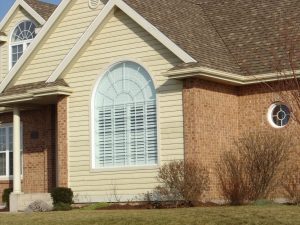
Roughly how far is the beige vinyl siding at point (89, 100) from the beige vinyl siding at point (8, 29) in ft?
24.3

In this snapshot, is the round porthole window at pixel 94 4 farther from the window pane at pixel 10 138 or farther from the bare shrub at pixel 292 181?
the bare shrub at pixel 292 181

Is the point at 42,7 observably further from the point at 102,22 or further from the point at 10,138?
the point at 102,22

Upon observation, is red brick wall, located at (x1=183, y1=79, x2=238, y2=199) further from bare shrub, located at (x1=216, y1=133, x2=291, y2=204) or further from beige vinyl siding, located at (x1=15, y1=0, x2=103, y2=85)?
beige vinyl siding, located at (x1=15, y1=0, x2=103, y2=85)

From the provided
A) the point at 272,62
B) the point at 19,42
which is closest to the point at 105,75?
the point at 272,62

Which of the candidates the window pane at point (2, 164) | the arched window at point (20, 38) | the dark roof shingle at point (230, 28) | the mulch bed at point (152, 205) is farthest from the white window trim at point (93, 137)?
the arched window at point (20, 38)

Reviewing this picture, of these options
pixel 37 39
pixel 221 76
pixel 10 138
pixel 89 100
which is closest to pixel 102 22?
pixel 89 100

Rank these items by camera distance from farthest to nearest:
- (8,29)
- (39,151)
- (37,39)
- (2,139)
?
(8,29) → (2,139) → (39,151) → (37,39)

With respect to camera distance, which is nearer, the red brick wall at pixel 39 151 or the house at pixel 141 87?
the house at pixel 141 87

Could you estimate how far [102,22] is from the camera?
2531 centimetres

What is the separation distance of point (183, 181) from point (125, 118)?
3702mm

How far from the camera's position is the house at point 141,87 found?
23438 mm

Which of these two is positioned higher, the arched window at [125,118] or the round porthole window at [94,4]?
the round porthole window at [94,4]

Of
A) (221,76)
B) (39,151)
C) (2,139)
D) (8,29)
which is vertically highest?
(8,29)

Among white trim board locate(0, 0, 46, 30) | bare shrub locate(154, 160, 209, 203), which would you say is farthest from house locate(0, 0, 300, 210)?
white trim board locate(0, 0, 46, 30)
